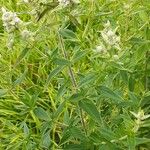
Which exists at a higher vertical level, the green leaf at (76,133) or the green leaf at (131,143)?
the green leaf at (131,143)

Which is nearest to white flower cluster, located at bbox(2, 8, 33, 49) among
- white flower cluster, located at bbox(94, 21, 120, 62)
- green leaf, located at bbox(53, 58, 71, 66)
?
green leaf, located at bbox(53, 58, 71, 66)

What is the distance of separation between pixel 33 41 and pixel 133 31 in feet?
1.74

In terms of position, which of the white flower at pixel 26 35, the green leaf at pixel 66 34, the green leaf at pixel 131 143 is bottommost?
the green leaf at pixel 131 143

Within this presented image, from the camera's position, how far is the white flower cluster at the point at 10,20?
4.04 ft

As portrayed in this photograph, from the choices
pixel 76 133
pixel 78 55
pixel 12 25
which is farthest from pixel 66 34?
pixel 76 133

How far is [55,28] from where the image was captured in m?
1.35

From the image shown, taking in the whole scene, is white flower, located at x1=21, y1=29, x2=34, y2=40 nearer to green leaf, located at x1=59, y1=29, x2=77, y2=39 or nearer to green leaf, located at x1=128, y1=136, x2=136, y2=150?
green leaf, located at x1=59, y1=29, x2=77, y2=39

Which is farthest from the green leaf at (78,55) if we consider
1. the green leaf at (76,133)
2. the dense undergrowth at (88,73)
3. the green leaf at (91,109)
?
the green leaf at (76,133)

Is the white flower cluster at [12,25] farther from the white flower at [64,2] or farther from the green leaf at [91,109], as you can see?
the green leaf at [91,109]

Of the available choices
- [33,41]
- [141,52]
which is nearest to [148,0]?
[141,52]

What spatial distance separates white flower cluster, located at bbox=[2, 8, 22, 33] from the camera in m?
1.23

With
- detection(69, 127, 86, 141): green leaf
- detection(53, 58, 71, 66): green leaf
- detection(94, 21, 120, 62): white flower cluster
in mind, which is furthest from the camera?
detection(69, 127, 86, 141): green leaf

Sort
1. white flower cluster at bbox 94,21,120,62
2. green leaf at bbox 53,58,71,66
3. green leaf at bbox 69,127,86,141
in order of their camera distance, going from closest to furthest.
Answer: white flower cluster at bbox 94,21,120,62
green leaf at bbox 53,58,71,66
green leaf at bbox 69,127,86,141

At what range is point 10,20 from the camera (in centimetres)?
125
